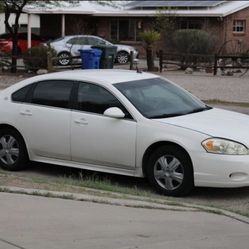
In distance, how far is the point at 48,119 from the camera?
8227mm

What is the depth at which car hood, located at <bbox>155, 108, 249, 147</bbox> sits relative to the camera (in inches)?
282

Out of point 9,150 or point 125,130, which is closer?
point 125,130

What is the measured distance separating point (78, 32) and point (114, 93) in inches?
1386

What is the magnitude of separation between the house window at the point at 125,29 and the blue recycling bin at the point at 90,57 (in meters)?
19.4

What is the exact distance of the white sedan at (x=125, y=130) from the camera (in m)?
7.11

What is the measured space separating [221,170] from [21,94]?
3.15 meters

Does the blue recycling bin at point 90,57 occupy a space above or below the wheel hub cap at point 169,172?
above

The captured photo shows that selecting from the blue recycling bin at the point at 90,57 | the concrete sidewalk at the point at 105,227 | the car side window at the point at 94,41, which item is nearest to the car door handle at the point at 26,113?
the concrete sidewalk at the point at 105,227

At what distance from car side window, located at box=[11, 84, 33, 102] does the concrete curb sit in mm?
2121

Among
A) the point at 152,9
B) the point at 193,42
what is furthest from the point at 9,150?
the point at 152,9

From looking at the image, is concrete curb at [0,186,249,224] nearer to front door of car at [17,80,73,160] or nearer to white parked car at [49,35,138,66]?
front door of car at [17,80,73,160]

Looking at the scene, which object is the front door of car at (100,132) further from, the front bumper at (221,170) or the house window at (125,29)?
the house window at (125,29)

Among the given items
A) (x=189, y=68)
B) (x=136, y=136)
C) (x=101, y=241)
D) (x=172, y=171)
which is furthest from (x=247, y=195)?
(x=189, y=68)

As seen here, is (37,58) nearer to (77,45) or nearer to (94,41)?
(77,45)
